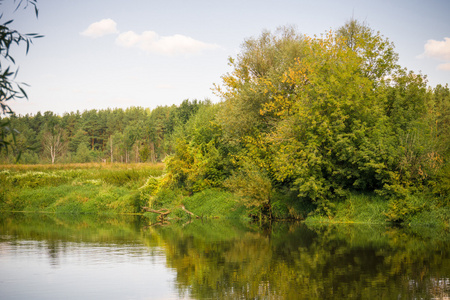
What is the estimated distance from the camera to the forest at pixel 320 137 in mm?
27953

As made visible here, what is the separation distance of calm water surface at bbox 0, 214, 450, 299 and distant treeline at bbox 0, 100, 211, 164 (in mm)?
64420

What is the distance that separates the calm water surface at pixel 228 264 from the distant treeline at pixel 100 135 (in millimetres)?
64420

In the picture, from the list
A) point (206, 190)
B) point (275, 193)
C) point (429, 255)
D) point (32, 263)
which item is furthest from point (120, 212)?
point (429, 255)

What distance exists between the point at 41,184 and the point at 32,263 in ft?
99.0

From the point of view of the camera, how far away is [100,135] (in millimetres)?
136625

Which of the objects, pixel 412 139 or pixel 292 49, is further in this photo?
pixel 292 49

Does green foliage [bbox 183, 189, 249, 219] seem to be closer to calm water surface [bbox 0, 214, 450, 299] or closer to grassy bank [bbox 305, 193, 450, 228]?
grassy bank [bbox 305, 193, 450, 228]

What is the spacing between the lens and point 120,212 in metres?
40.2

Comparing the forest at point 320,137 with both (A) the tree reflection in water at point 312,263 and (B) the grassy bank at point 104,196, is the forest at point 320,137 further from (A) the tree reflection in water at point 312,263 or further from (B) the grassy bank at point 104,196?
(A) the tree reflection in water at point 312,263

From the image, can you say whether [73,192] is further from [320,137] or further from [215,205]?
[320,137]

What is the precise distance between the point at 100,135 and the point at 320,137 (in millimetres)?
115577

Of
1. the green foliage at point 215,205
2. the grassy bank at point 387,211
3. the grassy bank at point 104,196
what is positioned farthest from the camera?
the grassy bank at point 104,196

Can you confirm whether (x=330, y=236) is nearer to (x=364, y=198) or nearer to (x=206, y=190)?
(x=364, y=198)

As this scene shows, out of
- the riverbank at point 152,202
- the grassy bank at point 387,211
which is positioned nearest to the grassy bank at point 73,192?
the riverbank at point 152,202
